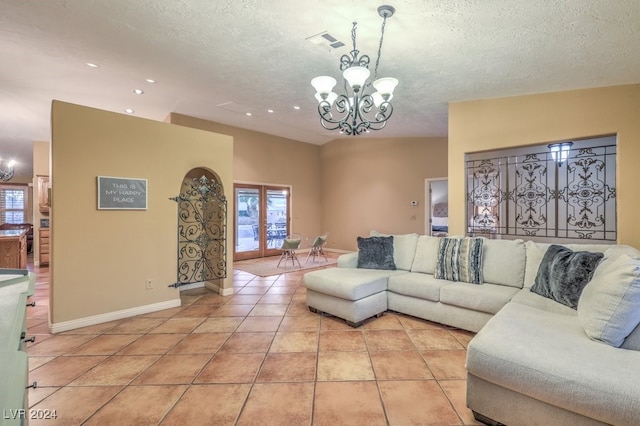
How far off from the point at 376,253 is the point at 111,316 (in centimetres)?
331

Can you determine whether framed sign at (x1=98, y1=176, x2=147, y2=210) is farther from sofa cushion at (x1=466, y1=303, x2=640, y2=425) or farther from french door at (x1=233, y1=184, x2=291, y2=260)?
sofa cushion at (x1=466, y1=303, x2=640, y2=425)

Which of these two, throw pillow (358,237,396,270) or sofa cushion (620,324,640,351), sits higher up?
throw pillow (358,237,396,270)

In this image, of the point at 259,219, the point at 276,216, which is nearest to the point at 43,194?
the point at 259,219

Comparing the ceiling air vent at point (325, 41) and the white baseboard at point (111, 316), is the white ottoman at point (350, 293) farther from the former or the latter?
the ceiling air vent at point (325, 41)

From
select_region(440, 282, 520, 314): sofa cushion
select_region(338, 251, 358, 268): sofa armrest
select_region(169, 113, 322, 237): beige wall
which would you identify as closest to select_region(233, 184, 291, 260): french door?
select_region(169, 113, 322, 237): beige wall

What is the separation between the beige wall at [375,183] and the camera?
286 inches

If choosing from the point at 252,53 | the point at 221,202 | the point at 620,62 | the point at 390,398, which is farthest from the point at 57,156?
the point at 620,62

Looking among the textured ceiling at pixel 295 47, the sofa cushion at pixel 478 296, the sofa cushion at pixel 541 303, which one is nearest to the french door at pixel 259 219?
the textured ceiling at pixel 295 47

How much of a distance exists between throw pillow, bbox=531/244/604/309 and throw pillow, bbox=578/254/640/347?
1.80ft

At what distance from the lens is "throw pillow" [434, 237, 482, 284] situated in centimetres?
334

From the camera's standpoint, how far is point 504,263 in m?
3.28

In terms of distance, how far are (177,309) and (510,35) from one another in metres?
4.71

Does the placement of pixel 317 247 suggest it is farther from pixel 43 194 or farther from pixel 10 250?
pixel 43 194

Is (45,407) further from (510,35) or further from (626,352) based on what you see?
(510,35)
